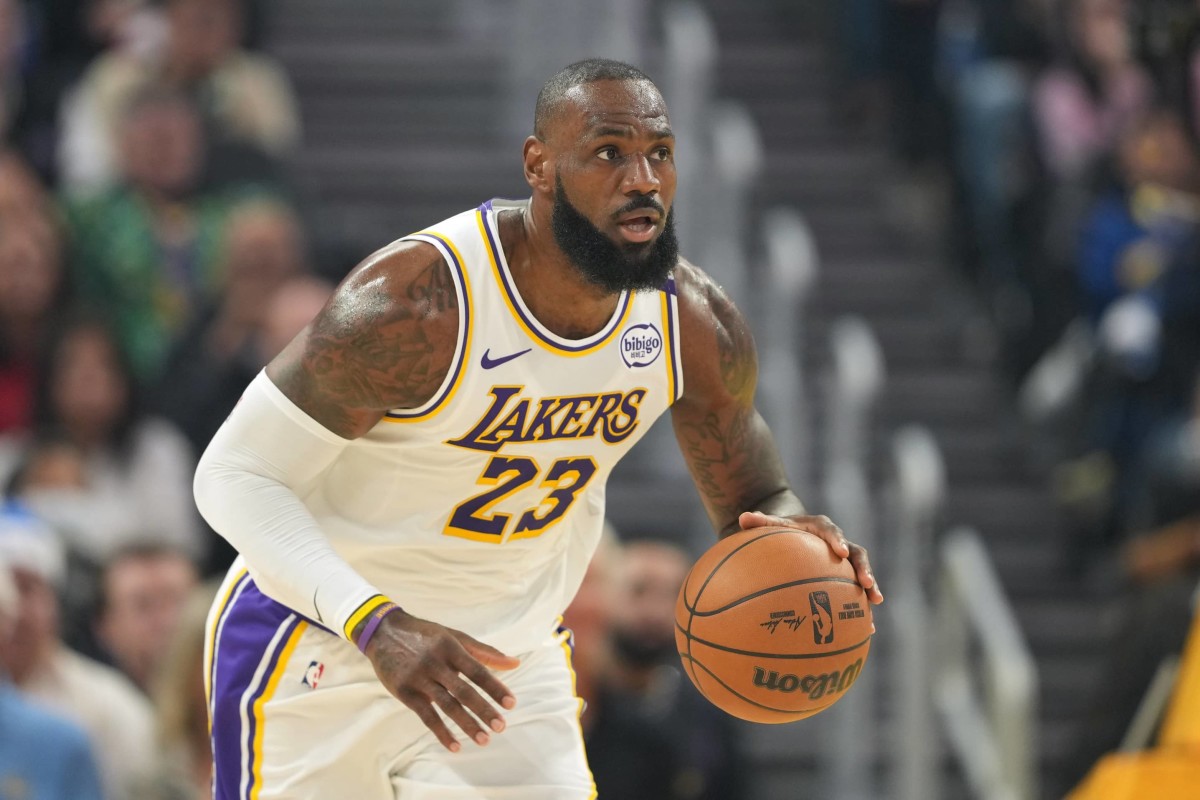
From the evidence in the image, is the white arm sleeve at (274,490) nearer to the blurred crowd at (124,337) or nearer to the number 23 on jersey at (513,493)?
the number 23 on jersey at (513,493)

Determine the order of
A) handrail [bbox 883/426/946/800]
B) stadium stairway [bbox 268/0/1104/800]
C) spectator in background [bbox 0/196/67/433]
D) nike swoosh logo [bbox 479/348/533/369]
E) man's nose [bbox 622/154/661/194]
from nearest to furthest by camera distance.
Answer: man's nose [bbox 622/154/661/194] < nike swoosh logo [bbox 479/348/533/369] < handrail [bbox 883/426/946/800] < spectator in background [bbox 0/196/67/433] < stadium stairway [bbox 268/0/1104/800]

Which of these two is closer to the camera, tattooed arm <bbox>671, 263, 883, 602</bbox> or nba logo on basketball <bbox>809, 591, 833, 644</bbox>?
nba logo on basketball <bbox>809, 591, 833, 644</bbox>

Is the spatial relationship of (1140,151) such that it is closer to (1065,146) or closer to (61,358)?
(1065,146)

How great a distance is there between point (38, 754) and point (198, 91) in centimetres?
424

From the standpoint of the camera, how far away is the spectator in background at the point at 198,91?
31.1 ft

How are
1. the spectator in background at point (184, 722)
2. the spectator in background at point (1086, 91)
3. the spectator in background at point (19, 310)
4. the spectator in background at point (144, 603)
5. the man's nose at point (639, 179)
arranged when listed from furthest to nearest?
the spectator in background at point (1086, 91)
the spectator in background at point (19, 310)
the spectator in background at point (144, 603)
the spectator in background at point (184, 722)
the man's nose at point (639, 179)

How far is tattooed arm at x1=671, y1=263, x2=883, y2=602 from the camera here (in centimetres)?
457

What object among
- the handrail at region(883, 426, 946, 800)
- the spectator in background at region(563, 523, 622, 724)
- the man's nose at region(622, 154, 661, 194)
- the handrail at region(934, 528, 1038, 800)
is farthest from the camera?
the handrail at region(883, 426, 946, 800)

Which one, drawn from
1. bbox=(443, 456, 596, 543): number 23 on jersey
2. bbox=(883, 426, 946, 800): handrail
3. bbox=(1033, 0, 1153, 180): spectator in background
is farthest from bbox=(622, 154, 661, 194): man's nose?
bbox=(1033, 0, 1153, 180): spectator in background

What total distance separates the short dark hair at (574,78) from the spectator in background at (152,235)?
4814 millimetres

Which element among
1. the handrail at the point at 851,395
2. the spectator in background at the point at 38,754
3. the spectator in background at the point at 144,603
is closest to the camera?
the spectator in background at the point at 38,754

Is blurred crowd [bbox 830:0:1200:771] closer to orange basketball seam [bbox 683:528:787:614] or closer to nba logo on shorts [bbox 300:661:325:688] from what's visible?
orange basketball seam [bbox 683:528:787:614]

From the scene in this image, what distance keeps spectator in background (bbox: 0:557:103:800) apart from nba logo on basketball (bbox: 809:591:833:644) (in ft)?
10.2

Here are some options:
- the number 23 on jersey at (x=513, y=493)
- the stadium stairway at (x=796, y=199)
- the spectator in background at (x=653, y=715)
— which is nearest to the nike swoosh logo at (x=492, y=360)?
the number 23 on jersey at (x=513, y=493)
